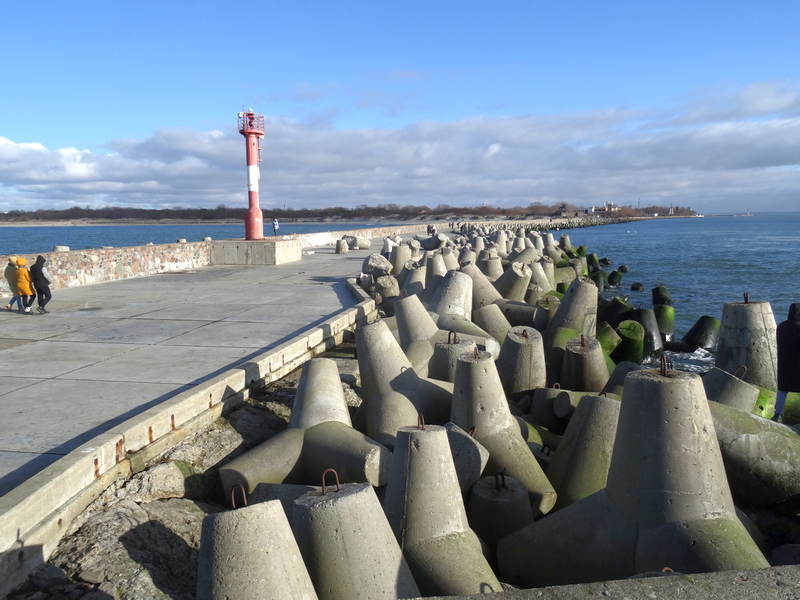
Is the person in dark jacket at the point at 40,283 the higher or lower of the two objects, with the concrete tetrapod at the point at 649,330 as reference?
higher

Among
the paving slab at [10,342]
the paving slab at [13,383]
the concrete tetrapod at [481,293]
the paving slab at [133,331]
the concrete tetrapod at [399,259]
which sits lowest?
the paving slab at [13,383]

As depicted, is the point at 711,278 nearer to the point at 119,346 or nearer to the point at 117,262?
the point at 117,262

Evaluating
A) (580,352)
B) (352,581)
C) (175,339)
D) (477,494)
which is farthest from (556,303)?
(352,581)

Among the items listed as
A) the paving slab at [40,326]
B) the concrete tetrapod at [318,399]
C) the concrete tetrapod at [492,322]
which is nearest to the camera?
the concrete tetrapod at [318,399]

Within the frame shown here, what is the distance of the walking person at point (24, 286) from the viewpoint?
8.92 m

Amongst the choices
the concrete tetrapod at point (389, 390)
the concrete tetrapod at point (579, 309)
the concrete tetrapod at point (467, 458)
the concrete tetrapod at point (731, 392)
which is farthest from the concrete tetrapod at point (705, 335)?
the concrete tetrapod at point (467, 458)

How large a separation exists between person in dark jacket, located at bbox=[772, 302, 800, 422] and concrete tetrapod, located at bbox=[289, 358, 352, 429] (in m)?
4.55

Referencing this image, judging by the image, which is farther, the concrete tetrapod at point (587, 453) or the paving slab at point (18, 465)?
the concrete tetrapod at point (587, 453)

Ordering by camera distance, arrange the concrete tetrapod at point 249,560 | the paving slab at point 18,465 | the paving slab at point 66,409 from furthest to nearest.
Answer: the paving slab at point 66,409
the paving slab at point 18,465
the concrete tetrapod at point 249,560

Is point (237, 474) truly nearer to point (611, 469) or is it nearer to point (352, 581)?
point (352, 581)

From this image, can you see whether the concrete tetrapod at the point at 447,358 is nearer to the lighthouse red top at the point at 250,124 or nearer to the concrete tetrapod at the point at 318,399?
the concrete tetrapod at the point at 318,399

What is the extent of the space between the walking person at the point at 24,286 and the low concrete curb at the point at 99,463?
4789mm

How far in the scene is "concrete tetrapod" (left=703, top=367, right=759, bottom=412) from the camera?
5414mm

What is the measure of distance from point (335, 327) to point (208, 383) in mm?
3004
